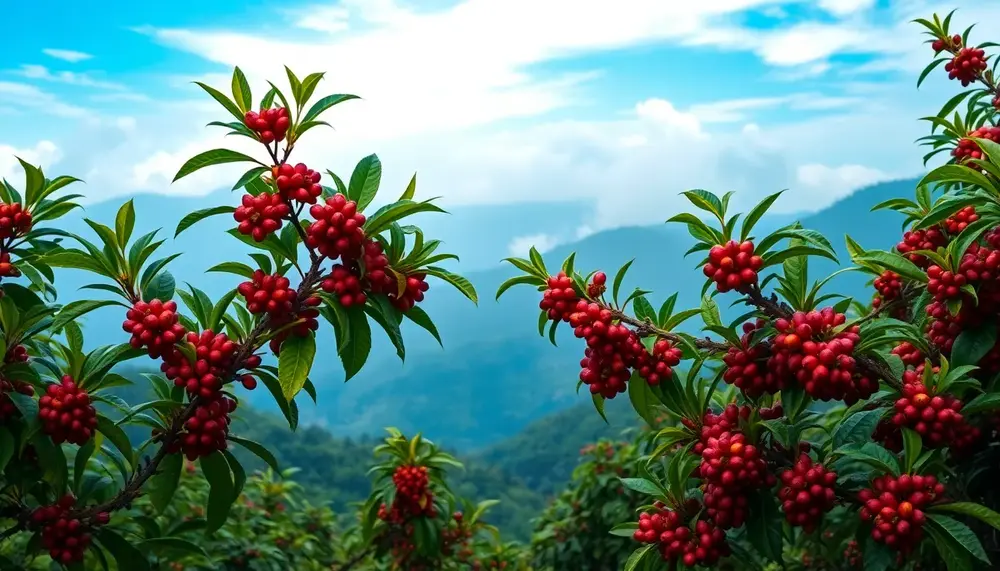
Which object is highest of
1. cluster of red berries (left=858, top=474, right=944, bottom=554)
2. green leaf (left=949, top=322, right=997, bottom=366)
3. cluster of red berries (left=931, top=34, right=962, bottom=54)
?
cluster of red berries (left=931, top=34, right=962, bottom=54)

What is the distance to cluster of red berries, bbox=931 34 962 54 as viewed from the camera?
13.9 ft

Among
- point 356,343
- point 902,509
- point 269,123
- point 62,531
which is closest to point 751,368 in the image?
point 902,509

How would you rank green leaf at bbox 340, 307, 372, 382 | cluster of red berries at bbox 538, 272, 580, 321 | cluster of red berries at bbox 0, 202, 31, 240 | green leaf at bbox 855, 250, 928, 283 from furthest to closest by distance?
cluster of red berries at bbox 0, 202, 31, 240 → cluster of red berries at bbox 538, 272, 580, 321 → green leaf at bbox 855, 250, 928, 283 → green leaf at bbox 340, 307, 372, 382

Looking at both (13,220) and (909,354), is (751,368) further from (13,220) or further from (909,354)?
(13,220)

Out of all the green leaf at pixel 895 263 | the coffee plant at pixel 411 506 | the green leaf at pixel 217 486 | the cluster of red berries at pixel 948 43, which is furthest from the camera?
the coffee plant at pixel 411 506

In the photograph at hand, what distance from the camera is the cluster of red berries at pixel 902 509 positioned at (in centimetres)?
248

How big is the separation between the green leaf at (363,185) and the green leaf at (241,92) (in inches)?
15.1

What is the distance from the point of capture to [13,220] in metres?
3.02

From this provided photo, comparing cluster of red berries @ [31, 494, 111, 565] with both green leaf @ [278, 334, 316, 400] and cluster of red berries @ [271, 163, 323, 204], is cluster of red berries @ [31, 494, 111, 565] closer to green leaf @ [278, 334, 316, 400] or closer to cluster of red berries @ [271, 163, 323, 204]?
green leaf @ [278, 334, 316, 400]

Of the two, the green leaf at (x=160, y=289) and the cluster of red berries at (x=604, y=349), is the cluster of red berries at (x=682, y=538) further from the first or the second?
the green leaf at (x=160, y=289)

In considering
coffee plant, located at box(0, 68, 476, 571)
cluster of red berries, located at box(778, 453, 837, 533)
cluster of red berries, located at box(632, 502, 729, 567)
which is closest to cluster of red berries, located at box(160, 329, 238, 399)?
coffee plant, located at box(0, 68, 476, 571)

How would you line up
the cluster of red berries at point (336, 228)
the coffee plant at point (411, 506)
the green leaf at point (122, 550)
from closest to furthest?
the cluster of red berries at point (336, 228), the green leaf at point (122, 550), the coffee plant at point (411, 506)

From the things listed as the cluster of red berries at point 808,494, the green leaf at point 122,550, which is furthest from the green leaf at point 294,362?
the cluster of red berries at point 808,494

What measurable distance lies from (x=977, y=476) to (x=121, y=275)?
3.28 metres
